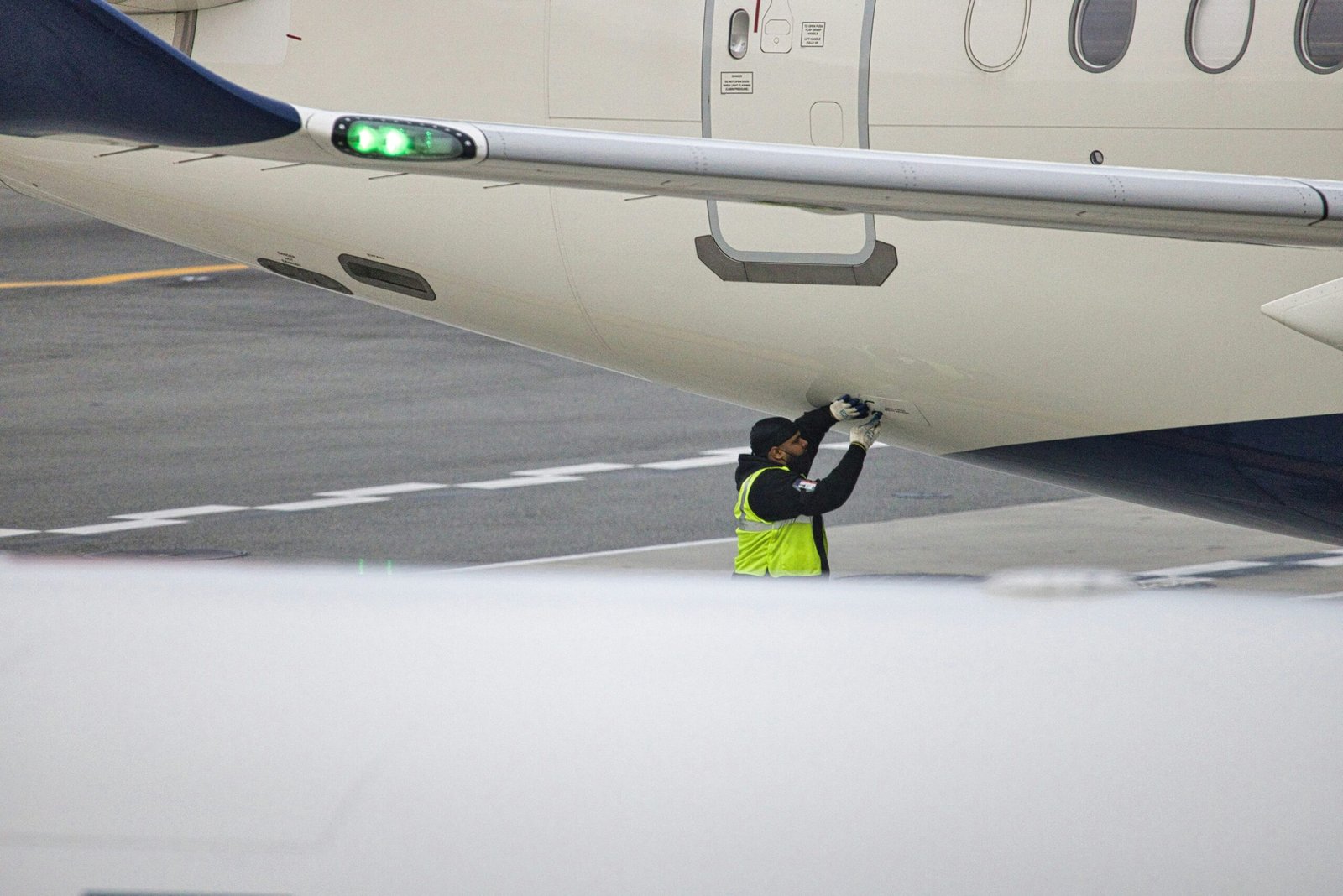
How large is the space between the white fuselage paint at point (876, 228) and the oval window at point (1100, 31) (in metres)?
0.04

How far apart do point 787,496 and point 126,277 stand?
59.3ft

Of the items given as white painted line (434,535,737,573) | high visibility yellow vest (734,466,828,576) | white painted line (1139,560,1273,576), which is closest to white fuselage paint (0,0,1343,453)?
high visibility yellow vest (734,466,828,576)

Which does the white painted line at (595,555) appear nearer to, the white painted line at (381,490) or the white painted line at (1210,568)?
the white painted line at (381,490)

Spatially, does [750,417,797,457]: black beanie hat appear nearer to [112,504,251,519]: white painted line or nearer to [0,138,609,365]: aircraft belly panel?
[0,138,609,365]: aircraft belly panel

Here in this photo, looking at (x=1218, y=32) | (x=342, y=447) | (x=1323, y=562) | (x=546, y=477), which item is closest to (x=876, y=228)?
(x=1218, y=32)

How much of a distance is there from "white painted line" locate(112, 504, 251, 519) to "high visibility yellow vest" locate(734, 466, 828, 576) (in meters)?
6.15

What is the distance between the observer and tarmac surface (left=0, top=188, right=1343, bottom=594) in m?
12.9

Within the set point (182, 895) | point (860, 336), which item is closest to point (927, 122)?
point (860, 336)

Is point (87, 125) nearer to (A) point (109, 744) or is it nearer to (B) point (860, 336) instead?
(A) point (109, 744)

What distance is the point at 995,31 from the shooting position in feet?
22.8

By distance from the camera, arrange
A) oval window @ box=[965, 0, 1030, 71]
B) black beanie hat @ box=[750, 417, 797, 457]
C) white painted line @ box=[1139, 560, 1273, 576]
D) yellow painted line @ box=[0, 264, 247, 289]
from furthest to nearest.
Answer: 1. yellow painted line @ box=[0, 264, 247, 289]
2. white painted line @ box=[1139, 560, 1273, 576]
3. black beanie hat @ box=[750, 417, 797, 457]
4. oval window @ box=[965, 0, 1030, 71]

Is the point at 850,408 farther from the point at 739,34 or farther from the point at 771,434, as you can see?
the point at 739,34

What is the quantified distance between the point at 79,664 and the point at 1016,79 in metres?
5.14

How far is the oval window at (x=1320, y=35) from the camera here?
21.0ft
